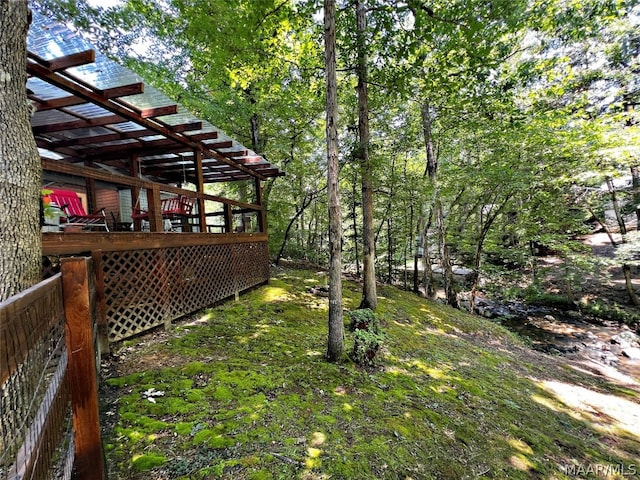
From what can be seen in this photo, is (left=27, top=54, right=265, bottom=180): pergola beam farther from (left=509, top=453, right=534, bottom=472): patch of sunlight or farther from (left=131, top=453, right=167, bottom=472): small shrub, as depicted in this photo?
(left=509, top=453, right=534, bottom=472): patch of sunlight

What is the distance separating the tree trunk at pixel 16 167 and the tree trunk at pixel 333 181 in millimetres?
2884

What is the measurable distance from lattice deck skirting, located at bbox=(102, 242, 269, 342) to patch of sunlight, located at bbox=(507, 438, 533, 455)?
495cm

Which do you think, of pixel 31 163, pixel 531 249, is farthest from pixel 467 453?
pixel 531 249

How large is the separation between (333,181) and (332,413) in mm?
2743

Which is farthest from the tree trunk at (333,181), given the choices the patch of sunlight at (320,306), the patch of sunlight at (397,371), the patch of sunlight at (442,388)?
the patch of sunlight at (320,306)

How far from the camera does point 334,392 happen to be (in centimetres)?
343

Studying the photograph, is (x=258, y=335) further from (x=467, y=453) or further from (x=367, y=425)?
(x=467, y=453)

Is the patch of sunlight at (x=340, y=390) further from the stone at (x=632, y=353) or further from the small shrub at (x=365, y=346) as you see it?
the stone at (x=632, y=353)

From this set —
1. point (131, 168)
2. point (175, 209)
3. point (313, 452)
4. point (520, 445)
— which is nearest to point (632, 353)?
point (520, 445)

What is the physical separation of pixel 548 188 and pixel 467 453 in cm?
1048

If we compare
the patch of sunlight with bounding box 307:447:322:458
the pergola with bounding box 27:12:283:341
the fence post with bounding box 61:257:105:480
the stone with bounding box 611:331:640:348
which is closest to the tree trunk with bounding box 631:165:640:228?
the stone with bounding box 611:331:640:348

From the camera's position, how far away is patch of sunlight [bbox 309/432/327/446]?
248 centimetres

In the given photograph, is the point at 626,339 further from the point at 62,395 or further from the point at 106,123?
the point at 106,123

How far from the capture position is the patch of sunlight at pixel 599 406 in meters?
4.27
